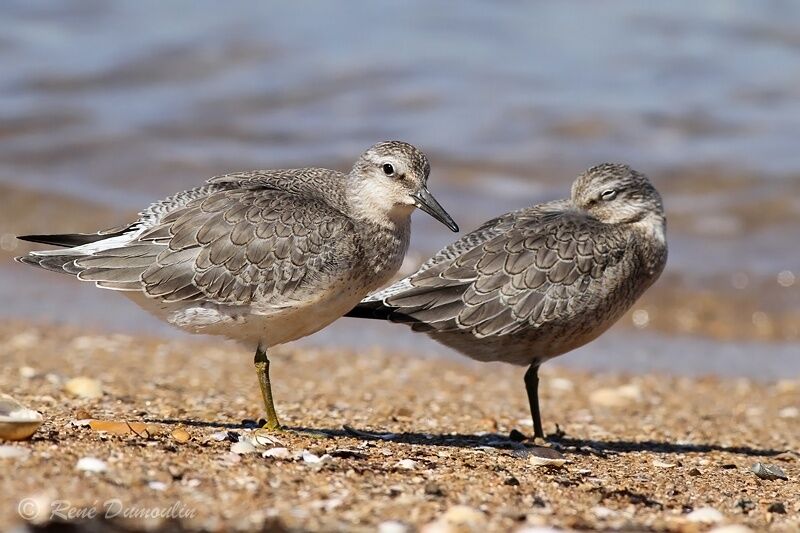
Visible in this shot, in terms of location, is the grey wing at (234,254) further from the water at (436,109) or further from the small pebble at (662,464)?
the water at (436,109)

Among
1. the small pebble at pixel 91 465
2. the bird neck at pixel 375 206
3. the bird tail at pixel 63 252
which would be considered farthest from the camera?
the bird neck at pixel 375 206

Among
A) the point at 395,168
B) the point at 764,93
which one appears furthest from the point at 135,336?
the point at 764,93

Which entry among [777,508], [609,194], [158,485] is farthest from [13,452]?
[609,194]

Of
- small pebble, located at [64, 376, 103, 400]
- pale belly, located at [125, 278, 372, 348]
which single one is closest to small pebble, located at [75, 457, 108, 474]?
pale belly, located at [125, 278, 372, 348]

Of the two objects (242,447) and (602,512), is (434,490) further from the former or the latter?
(242,447)

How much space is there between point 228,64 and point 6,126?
3594 millimetres

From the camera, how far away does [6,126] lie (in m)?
15.4

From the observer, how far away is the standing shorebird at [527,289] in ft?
22.2

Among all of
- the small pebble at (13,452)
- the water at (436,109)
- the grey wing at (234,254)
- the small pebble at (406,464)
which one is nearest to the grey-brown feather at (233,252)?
the grey wing at (234,254)

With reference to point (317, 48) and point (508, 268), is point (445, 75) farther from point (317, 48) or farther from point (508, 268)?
point (508, 268)

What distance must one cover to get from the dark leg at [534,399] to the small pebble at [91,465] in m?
2.95

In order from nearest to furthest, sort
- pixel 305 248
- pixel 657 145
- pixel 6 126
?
pixel 305 248 < pixel 657 145 < pixel 6 126

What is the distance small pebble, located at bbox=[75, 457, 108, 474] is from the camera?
4.72 m

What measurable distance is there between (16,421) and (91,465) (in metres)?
0.53
